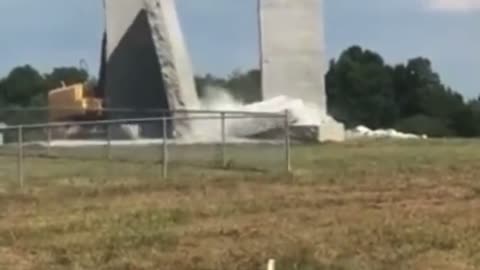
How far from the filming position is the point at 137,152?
3078cm

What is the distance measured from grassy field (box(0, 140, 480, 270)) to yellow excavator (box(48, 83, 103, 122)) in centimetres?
1571

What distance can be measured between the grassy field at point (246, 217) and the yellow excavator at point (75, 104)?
51.6ft

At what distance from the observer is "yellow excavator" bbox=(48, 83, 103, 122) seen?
4375 cm

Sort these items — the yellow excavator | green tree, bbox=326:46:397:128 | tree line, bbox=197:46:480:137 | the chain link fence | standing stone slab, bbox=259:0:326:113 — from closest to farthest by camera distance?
the chain link fence
the yellow excavator
standing stone slab, bbox=259:0:326:113
tree line, bbox=197:46:480:137
green tree, bbox=326:46:397:128

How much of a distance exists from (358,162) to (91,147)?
7425 millimetres

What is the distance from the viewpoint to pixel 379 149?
3606 centimetres

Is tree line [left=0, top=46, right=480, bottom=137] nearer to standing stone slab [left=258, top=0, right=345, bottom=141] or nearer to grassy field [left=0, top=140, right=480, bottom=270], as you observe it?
standing stone slab [left=258, top=0, right=345, bottom=141]

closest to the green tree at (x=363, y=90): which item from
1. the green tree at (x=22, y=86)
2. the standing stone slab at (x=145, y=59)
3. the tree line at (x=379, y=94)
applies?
the tree line at (x=379, y=94)

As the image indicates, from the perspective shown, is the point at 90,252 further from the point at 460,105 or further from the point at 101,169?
the point at 460,105

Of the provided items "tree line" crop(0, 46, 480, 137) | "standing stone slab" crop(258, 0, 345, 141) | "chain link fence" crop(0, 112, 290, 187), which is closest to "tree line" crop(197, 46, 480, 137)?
"tree line" crop(0, 46, 480, 137)

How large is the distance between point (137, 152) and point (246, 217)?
13.1 m

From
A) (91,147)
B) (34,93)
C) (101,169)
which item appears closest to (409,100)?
(34,93)

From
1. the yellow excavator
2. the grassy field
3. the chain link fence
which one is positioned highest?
the yellow excavator

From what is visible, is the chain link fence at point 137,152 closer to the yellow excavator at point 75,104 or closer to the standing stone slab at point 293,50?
the yellow excavator at point 75,104
